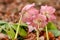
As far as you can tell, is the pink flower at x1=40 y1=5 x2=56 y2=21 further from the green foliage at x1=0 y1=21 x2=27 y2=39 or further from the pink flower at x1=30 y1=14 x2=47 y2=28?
the green foliage at x1=0 y1=21 x2=27 y2=39

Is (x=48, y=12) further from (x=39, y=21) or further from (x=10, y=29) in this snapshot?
(x=10, y=29)

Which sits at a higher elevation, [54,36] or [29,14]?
[29,14]

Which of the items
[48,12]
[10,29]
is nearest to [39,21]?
[48,12]

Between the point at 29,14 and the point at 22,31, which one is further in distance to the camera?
the point at 22,31

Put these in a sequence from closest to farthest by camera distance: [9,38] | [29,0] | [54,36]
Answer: [9,38] < [54,36] < [29,0]

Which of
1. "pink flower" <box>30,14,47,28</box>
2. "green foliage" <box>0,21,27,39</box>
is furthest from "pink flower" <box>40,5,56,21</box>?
"green foliage" <box>0,21,27,39</box>

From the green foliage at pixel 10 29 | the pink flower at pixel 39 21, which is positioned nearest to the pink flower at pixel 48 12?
the pink flower at pixel 39 21

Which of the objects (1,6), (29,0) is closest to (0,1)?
(1,6)

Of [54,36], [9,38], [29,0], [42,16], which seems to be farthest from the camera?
[29,0]

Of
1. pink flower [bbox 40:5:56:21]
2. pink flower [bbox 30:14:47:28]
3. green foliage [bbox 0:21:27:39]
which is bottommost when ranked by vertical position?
green foliage [bbox 0:21:27:39]

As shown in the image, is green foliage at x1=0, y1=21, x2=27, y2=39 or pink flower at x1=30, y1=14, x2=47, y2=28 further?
green foliage at x1=0, y1=21, x2=27, y2=39

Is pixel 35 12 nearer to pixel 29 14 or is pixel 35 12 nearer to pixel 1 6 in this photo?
pixel 29 14
